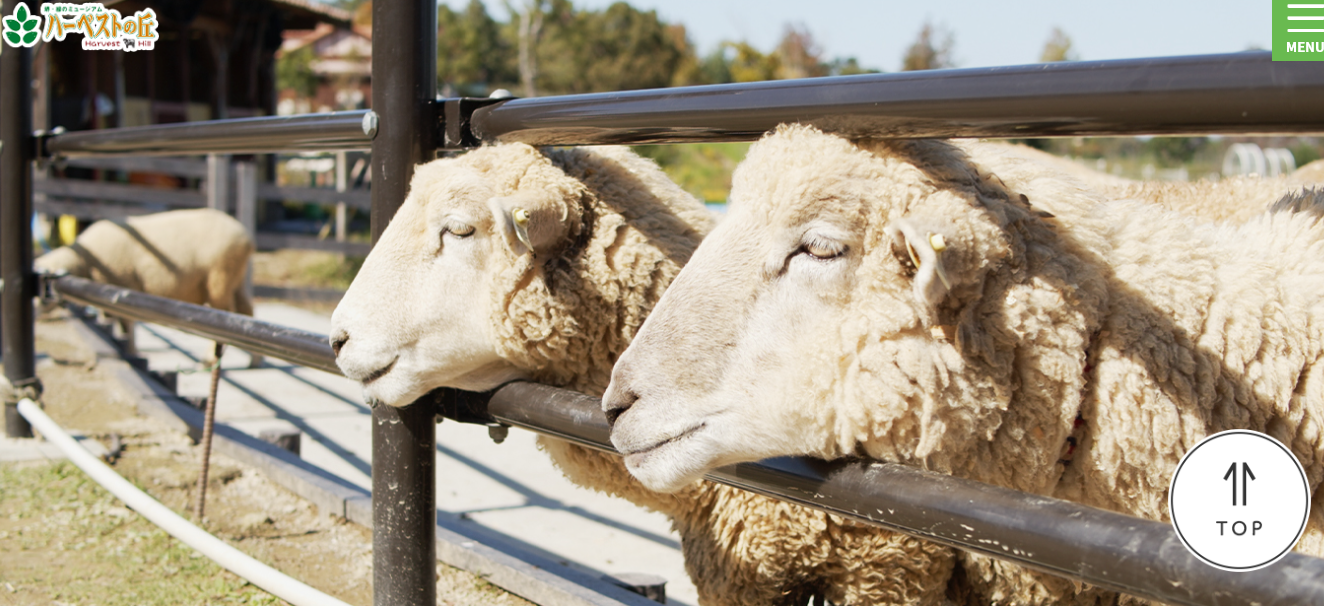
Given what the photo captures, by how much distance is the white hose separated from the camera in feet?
6.98

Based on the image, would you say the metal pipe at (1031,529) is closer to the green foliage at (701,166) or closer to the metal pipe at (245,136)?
the metal pipe at (245,136)

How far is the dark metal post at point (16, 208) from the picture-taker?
12.8ft

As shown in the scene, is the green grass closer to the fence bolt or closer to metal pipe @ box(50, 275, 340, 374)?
metal pipe @ box(50, 275, 340, 374)

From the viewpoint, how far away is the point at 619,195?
2361 mm

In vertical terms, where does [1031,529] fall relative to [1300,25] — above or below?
below

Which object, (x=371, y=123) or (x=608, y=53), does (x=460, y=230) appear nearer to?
(x=371, y=123)

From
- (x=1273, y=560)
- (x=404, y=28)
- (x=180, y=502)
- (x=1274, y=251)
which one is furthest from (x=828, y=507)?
(x=180, y=502)

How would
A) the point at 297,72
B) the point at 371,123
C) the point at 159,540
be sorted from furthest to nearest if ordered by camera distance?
the point at 297,72
the point at 159,540
the point at 371,123

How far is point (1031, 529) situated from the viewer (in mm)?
1041

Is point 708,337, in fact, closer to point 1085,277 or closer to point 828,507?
point 828,507

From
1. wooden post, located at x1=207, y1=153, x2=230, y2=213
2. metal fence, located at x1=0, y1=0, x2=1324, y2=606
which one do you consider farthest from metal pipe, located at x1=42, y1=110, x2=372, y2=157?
wooden post, located at x1=207, y1=153, x2=230, y2=213

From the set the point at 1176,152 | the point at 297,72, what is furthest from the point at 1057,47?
the point at 297,72

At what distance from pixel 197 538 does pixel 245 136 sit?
1.05m

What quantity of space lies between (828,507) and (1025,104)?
57 cm
